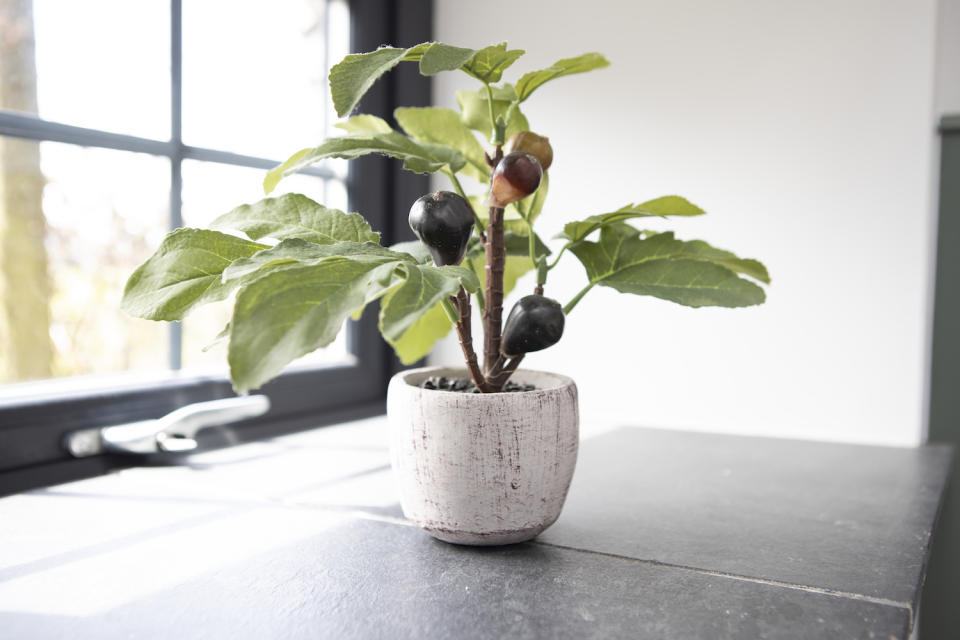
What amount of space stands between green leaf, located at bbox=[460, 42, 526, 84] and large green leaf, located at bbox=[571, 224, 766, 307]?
0.70ft

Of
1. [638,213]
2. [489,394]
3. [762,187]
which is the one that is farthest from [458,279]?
[762,187]

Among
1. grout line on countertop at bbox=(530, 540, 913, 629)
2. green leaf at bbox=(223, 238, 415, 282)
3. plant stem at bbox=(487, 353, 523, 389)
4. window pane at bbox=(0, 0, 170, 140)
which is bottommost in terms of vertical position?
grout line on countertop at bbox=(530, 540, 913, 629)

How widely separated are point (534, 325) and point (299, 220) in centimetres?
27

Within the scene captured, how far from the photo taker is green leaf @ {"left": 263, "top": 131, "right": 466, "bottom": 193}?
0.75 metres

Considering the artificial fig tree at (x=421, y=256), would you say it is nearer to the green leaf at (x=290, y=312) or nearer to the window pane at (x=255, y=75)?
the green leaf at (x=290, y=312)

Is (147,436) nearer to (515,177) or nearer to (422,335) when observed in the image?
(422,335)

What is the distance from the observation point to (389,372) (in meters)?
1.83

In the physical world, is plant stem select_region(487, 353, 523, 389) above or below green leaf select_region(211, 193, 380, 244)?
below

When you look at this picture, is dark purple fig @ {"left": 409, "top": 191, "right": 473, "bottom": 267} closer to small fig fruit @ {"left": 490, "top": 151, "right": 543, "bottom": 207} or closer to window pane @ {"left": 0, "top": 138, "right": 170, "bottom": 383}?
small fig fruit @ {"left": 490, "top": 151, "right": 543, "bottom": 207}

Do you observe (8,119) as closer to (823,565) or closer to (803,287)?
(823,565)

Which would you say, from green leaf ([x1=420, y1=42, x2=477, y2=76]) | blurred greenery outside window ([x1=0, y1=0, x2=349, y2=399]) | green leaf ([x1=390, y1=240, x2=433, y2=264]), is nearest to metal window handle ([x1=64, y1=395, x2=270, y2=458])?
blurred greenery outside window ([x1=0, y1=0, x2=349, y2=399])

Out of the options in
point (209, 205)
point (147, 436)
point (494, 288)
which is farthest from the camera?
point (209, 205)

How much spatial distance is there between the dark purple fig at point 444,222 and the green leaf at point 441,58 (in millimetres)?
118

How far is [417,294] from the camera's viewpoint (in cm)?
60
